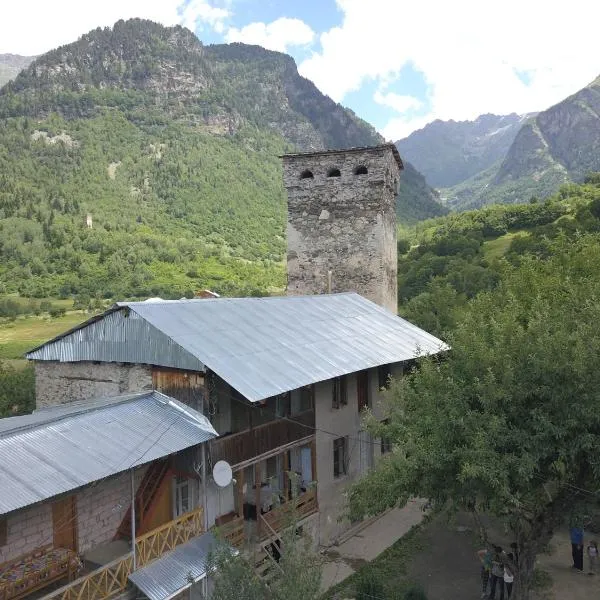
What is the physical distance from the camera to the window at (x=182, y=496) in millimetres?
12414

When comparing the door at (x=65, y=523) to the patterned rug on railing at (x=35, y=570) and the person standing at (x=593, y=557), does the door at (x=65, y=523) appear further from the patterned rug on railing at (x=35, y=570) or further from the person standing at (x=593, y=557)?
the person standing at (x=593, y=557)

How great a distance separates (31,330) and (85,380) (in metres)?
57.6

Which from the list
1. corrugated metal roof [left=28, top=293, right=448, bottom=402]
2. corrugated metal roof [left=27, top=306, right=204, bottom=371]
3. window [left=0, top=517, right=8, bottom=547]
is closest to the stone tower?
corrugated metal roof [left=28, top=293, right=448, bottom=402]

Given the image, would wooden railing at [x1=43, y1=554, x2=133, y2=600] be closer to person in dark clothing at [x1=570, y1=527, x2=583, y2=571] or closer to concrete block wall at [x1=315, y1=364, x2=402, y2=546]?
concrete block wall at [x1=315, y1=364, x2=402, y2=546]

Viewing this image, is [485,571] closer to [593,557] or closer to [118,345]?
[593,557]

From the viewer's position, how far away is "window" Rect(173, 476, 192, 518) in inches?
489

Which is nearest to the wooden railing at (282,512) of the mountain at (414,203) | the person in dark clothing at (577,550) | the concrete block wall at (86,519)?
the concrete block wall at (86,519)

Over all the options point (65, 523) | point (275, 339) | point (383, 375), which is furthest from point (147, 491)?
point (383, 375)

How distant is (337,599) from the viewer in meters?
12.8

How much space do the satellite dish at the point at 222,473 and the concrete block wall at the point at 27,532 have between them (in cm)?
301

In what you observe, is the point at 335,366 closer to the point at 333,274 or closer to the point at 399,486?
the point at 399,486

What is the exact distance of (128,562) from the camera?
10.0 m

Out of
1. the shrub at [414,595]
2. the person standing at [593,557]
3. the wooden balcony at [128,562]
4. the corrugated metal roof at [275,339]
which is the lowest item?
the person standing at [593,557]

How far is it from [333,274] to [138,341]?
490 inches
